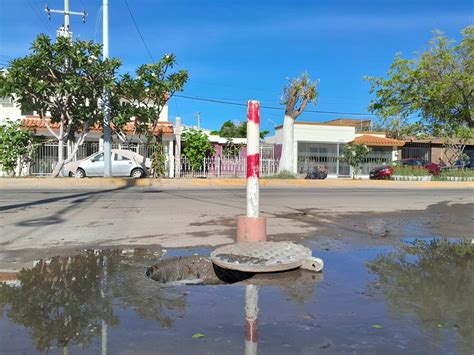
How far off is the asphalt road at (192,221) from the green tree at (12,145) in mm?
9238

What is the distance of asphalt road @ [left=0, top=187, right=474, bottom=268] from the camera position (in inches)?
257

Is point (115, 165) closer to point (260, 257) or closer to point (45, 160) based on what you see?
point (45, 160)

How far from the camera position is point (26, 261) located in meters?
5.12

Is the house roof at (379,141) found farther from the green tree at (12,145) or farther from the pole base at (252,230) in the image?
the pole base at (252,230)

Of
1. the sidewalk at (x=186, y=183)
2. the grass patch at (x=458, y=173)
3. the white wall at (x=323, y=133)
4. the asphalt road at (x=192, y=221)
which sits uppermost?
the white wall at (x=323, y=133)

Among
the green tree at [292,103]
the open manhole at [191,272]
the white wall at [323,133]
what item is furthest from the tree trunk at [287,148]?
the open manhole at [191,272]

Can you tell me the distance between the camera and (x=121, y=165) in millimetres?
22688

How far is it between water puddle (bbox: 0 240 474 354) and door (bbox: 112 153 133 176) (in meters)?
18.0

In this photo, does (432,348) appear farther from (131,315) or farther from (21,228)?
(21,228)

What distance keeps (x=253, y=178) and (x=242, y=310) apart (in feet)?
6.34

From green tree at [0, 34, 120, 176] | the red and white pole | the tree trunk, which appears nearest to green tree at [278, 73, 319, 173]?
the tree trunk

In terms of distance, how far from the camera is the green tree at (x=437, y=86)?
22.8 m

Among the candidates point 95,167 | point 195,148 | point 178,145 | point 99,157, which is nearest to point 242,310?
point 95,167

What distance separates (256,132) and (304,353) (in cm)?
288
